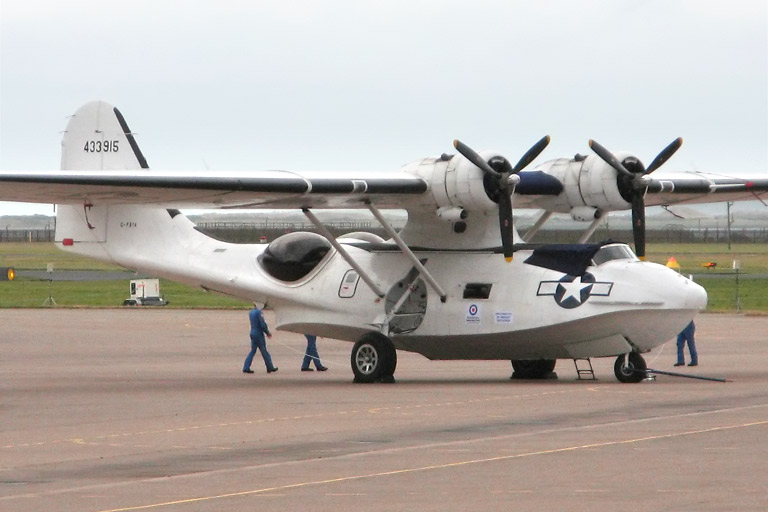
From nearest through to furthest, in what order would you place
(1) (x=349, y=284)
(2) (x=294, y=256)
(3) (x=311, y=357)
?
(1) (x=349, y=284) < (2) (x=294, y=256) < (3) (x=311, y=357)

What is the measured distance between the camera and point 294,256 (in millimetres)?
Answer: 25500

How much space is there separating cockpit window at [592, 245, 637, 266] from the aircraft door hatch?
331cm

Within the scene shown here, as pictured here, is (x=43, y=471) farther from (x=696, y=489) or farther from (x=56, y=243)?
(x=56, y=243)

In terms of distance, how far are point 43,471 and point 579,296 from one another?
1135 centimetres

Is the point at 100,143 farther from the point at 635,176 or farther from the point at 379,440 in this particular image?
the point at 379,440

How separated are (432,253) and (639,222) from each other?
3.76 meters

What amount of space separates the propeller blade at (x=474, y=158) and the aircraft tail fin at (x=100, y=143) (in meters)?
7.76

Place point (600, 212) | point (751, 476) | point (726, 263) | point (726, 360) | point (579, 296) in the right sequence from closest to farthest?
1. point (751, 476)
2. point (579, 296)
3. point (600, 212)
4. point (726, 360)
5. point (726, 263)

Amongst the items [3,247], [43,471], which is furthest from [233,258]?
[3,247]

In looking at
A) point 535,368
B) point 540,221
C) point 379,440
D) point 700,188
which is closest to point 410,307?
point 535,368

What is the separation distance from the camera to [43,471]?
1268cm

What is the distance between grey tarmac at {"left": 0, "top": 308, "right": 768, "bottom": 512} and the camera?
10891 millimetres

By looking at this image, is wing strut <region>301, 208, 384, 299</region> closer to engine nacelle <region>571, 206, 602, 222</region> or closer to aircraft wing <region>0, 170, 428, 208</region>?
aircraft wing <region>0, 170, 428, 208</region>

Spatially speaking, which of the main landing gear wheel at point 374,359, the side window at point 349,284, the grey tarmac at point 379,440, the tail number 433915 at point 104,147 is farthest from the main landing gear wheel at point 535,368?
the tail number 433915 at point 104,147
